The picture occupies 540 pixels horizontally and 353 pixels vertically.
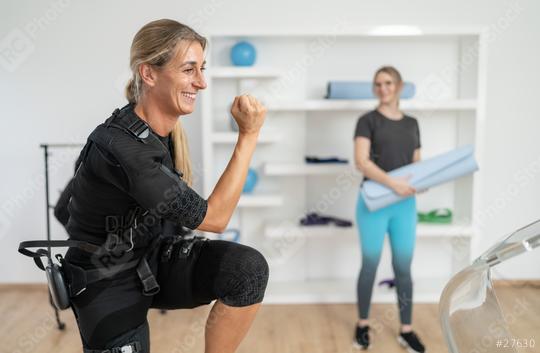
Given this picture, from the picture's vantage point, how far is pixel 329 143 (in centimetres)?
338

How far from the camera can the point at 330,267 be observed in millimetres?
3504

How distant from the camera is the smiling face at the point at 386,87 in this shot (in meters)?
2.62

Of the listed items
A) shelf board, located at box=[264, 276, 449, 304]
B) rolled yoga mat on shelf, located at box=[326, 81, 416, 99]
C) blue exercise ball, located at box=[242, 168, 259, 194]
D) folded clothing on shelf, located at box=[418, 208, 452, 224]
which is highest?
rolled yoga mat on shelf, located at box=[326, 81, 416, 99]

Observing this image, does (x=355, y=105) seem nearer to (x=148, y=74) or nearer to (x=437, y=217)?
(x=437, y=217)

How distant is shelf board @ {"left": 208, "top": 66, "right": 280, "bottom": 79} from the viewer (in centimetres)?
301

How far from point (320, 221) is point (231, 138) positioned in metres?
0.71

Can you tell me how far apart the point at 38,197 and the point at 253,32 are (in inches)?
64.4

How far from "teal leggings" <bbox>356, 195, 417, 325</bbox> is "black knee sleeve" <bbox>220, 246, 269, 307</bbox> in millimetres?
1213

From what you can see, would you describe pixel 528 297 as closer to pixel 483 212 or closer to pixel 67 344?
pixel 483 212

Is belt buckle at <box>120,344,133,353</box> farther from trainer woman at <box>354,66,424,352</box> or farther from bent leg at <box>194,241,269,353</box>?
trainer woman at <box>354,66,424,352</box>

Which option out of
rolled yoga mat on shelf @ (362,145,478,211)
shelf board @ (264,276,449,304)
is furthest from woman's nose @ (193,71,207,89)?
shelf board @ (264,276,449,304)

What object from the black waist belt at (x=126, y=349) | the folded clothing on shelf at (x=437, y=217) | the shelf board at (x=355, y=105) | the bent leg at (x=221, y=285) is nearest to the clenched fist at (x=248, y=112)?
the bent leg at (x=221, y=285)

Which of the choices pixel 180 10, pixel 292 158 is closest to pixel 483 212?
pixel 292 158

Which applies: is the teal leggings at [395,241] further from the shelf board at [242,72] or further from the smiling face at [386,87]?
the shelf board at [242,72]
